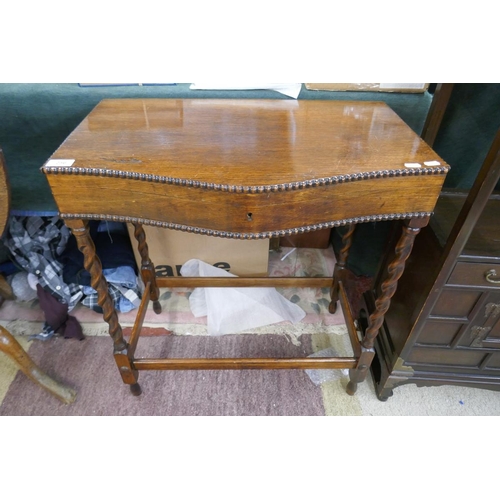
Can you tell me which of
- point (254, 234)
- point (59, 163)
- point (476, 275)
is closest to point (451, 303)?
point (476, 275)

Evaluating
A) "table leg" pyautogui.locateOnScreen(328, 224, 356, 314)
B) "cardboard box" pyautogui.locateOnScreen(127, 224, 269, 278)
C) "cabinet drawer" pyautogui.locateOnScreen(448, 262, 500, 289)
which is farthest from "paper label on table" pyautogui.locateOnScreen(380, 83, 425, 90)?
"cardboard box" pyautogui.locateOnScreen(127, 224, 269, 278)

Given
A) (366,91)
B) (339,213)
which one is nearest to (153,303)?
(339,213)

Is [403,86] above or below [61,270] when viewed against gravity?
above

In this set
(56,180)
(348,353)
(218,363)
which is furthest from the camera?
(348,353)

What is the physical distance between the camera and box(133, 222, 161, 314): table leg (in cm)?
117

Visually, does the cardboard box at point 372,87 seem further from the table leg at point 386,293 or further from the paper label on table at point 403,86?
the table leg at point 386,293

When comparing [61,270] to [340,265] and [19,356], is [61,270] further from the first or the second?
[340,265]

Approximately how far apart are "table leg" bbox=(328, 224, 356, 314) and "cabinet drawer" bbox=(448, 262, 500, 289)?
347mm

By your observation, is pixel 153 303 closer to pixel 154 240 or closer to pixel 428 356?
pixel 154 240

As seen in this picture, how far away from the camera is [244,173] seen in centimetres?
67

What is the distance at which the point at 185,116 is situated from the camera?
87 cm

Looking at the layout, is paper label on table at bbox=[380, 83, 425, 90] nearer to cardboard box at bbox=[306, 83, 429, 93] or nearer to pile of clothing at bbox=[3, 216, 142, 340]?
cardboard box at bbox=[306, 83, 429, 93]

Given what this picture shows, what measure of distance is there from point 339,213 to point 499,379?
2.53ft

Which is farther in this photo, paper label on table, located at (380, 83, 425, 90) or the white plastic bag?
the white plastic bag
